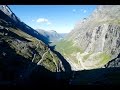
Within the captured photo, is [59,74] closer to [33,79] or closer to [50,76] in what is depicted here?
[50,76]

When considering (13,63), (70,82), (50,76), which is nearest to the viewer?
(70,82)

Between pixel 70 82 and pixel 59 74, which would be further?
pixel 59 74

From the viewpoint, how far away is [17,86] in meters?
5.04

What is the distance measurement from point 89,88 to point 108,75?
110 cm

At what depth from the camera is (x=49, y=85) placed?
508 centimetres

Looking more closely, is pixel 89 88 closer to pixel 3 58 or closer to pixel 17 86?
pixel 17 86

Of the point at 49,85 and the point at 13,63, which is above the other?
the point at 49,85

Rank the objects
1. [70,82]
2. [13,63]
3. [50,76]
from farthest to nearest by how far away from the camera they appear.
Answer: [13,63]
[50,76]
[70,82]
